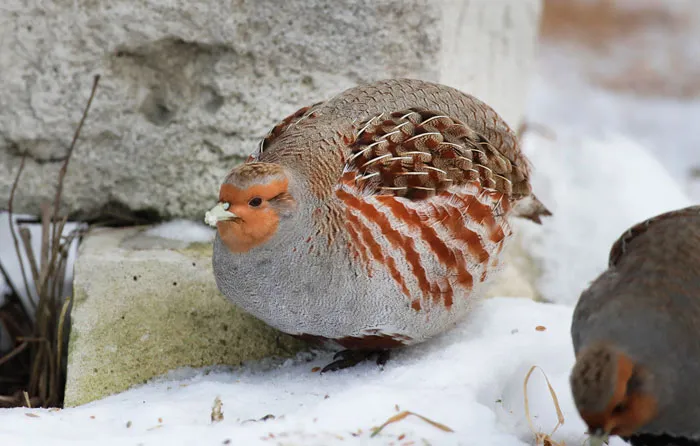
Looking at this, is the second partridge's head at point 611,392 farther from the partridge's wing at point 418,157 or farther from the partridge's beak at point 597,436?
the partridge's wing at point 418,157

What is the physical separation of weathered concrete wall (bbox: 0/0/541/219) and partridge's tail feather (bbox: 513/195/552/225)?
0.68 metres

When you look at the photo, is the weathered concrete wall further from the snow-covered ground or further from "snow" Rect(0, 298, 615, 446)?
"snow" Rect(0, 298, 615, 446)

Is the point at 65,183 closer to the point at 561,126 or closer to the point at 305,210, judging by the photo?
the point at 305,210

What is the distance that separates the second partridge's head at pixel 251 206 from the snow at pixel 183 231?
0.99 m

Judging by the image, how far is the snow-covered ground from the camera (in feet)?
8.36

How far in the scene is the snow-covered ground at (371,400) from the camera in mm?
2549

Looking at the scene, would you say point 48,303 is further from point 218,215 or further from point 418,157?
point 418,157

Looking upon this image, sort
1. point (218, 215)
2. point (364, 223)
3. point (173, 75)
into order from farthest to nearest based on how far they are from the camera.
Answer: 1. point (173, 75)
2. point (364, 223)
3. point (218, 215)

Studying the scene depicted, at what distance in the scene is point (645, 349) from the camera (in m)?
2.39

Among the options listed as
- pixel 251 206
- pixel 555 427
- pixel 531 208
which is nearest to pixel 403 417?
pixel 555 427

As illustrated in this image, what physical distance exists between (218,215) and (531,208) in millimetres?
1506

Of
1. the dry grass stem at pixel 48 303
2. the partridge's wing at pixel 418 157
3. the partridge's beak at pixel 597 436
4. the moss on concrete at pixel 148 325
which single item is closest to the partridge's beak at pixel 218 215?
the partridge's wing at pixel 418 157

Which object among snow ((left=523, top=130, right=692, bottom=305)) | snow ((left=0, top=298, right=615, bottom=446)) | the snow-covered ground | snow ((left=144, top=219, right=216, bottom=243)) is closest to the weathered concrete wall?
snow ((left=144, top=219, right=216, bottom=243))

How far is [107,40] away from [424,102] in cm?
137
